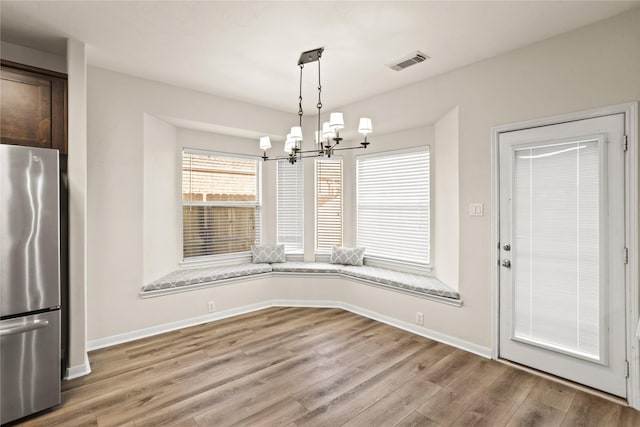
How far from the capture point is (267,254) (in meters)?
4.93

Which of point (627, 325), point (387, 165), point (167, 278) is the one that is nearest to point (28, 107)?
point (167, 278)

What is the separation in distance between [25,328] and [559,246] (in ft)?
13.7

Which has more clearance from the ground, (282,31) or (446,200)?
(282,31)

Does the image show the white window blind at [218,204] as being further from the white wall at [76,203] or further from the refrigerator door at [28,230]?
the refrigerator door at [28,230]

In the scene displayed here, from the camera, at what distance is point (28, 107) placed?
2.56 m

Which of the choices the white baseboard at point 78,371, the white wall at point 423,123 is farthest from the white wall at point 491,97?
the white baseboard at point 78,371

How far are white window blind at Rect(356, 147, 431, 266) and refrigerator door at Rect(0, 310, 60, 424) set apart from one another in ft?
12.3

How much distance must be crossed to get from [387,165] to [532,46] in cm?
215

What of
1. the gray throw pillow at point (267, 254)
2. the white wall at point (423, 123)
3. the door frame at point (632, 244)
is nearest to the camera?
the door frame at point (632, 244)

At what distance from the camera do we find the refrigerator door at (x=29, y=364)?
82.6 inches

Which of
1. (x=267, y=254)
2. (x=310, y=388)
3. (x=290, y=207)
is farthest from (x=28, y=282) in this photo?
(x=290, y=207)

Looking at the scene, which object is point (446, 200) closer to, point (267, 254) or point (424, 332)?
point (424, 332)

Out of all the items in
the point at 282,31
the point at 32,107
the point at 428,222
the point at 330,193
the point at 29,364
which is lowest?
the point at 29,364

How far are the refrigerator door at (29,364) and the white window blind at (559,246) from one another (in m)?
3.85
